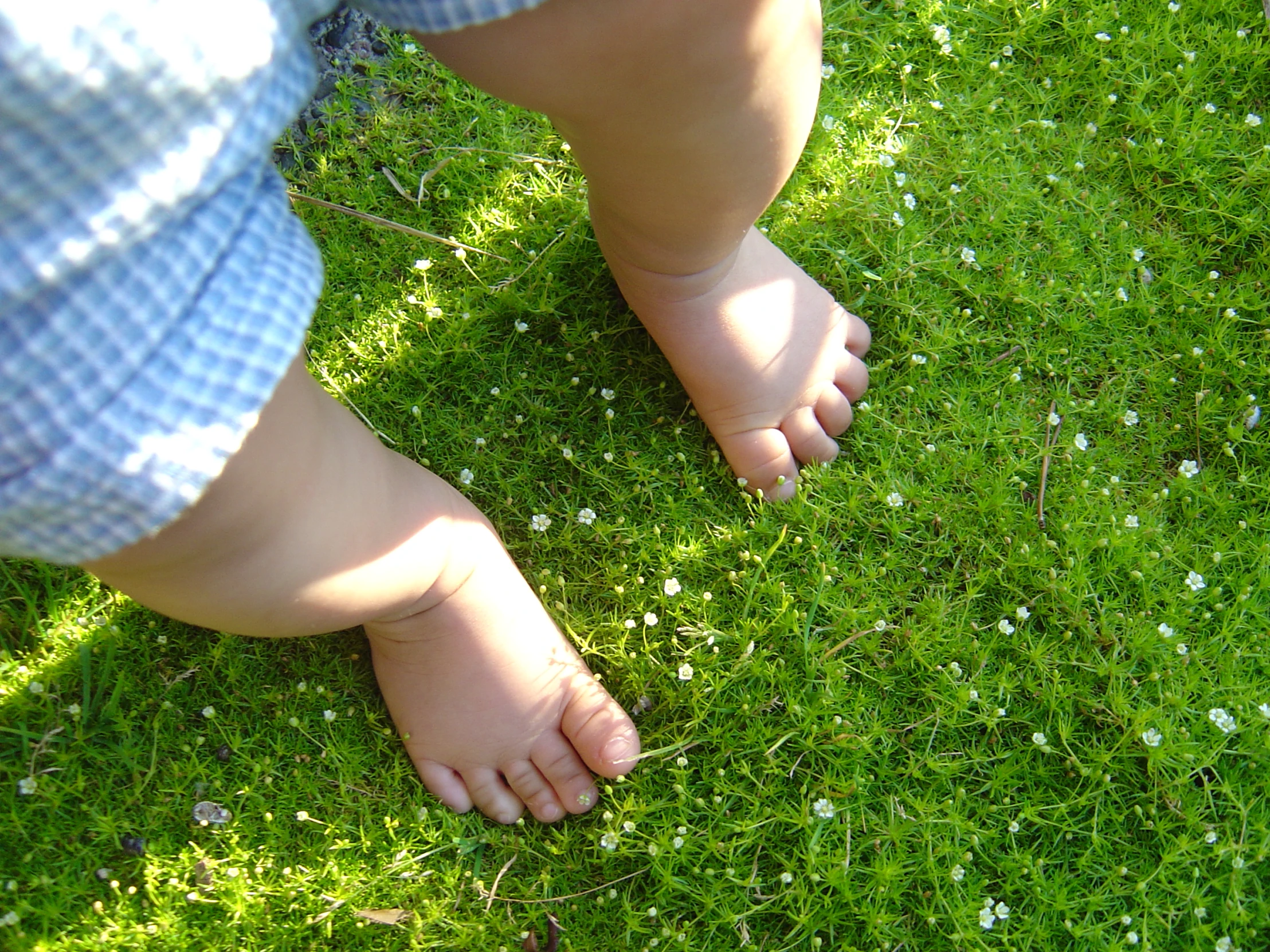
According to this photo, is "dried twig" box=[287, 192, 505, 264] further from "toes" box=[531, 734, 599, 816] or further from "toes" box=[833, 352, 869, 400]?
"toes" box=[531, 734, 599, 816]

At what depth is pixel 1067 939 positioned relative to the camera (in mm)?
1653

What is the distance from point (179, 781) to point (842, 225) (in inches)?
74.6

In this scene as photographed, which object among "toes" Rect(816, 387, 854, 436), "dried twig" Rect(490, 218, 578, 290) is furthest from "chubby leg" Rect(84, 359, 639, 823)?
"toes" Rect(816, 387, 854, 436)

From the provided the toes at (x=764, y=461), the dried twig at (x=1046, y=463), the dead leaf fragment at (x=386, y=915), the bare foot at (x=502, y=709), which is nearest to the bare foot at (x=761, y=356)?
the toes at (x=764, y=461)

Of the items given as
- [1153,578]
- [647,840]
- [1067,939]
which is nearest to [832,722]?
[647,840]

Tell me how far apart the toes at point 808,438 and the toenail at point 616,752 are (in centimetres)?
71

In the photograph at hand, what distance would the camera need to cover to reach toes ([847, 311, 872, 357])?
2.02 m

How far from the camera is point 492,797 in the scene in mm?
1803

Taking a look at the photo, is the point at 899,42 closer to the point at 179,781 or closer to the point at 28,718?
the point at 179,781

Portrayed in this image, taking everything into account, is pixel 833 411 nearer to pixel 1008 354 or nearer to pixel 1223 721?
pixel 1008 354

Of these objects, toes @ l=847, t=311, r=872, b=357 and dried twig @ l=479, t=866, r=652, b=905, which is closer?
dried twig @ l=479, t=866, r=652, b=905

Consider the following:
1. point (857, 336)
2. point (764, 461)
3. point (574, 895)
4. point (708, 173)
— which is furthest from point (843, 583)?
point (708, 173)

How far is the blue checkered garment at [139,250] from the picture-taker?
2.56ft

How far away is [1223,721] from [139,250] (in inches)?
77.1
